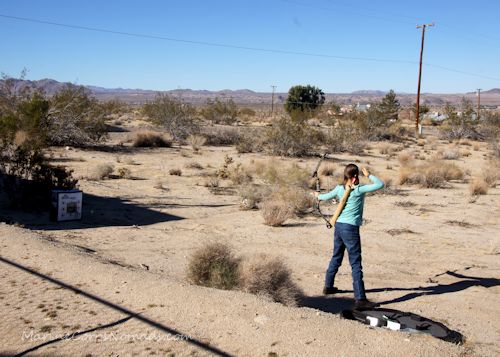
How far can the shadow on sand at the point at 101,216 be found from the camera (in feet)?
40.4

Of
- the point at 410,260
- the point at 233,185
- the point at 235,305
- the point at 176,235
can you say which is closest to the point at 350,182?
the point at 235,305

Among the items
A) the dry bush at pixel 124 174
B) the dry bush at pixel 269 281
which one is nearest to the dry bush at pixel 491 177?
the dry bush at pixel 124 174

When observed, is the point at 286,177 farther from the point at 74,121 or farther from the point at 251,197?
the point at 74,121

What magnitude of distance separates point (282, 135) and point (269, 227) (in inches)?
714

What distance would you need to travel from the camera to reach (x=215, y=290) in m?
7.14

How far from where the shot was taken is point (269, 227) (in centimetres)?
1348

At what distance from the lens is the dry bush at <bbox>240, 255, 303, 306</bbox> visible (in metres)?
7.70

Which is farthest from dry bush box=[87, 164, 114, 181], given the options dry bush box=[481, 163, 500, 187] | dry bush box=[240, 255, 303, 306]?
dry bush box=[481, 163, 500, 187]

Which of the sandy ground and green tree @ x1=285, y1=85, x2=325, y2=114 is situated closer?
the sandy ground

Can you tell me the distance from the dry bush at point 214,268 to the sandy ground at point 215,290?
0.43m

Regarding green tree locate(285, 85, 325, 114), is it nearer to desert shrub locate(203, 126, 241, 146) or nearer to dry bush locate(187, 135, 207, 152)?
desert shrub locate(203, 126, 241, 146)

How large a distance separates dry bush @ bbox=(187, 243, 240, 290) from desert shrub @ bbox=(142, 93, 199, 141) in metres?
29.5

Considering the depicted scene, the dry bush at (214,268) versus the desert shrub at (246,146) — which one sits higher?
the desert shrub at (246,146)

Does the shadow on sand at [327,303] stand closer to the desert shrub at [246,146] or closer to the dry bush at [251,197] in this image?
the dry bush at [251,197]
